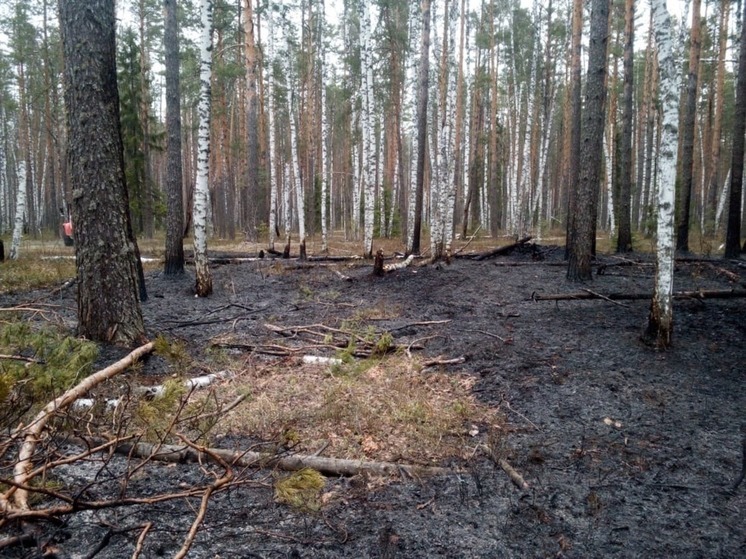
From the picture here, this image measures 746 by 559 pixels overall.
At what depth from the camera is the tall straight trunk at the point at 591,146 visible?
9.16 m

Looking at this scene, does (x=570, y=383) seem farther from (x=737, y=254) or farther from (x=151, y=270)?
(x=151, y=270)

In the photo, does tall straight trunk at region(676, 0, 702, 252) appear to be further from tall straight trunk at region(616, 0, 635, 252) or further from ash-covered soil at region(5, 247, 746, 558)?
ash-covered soil at region(5, 247, 746, 558)

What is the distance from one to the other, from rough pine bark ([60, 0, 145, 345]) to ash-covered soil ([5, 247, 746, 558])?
68cm

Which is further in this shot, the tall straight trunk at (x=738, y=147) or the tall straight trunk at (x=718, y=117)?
the tall straight trunk at (x=718, y=117)

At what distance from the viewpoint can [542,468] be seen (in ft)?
11.4

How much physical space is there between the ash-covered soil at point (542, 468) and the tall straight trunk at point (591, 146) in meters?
2.03

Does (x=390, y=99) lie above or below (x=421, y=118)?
above

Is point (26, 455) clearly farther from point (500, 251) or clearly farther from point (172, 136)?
point (500, 251)

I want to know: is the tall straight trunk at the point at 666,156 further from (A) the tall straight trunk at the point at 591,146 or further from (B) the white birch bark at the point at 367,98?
(B) the white birch bark at the point at 367,98

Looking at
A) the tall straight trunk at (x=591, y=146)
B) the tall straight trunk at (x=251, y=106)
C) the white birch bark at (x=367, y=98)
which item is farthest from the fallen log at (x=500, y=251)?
the tall straight trunk at (x=251, y=106)

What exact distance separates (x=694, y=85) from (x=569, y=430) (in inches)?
578

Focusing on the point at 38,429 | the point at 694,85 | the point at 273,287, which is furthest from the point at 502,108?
the point at 38,429

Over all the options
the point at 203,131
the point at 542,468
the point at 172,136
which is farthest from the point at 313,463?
the point at 172,136

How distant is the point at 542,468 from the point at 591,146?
787 cm
